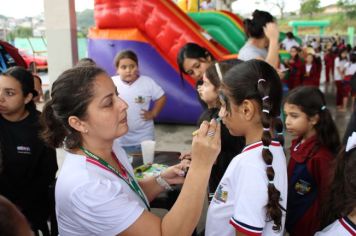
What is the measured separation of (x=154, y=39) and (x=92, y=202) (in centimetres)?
Result: 519

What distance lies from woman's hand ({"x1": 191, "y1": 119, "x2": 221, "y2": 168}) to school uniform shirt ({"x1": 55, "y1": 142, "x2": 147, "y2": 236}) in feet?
0.91

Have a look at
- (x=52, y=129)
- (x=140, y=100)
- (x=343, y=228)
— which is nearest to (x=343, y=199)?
(x=343, y=228)

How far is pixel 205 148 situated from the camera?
4.09 ft

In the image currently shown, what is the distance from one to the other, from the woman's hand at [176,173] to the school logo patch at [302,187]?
0.80 metres

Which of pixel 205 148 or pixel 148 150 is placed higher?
pixel 205 148

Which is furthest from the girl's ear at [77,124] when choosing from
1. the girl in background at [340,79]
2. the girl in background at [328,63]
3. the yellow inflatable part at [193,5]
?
the girl in background at [328,63]

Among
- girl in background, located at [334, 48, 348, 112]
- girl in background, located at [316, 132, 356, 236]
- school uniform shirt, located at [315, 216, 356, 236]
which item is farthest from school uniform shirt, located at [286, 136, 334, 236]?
girl in background, located at [334, 48, 348, 112]

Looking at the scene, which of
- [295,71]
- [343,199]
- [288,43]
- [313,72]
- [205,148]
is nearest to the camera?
[205,148]

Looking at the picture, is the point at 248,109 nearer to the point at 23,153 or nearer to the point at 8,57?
the point at 23,153

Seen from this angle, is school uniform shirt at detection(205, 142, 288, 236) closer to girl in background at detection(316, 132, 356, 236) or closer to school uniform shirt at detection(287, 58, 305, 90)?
girl in background at detection(316, 132, 356, 236)

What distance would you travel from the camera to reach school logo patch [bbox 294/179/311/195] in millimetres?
2023

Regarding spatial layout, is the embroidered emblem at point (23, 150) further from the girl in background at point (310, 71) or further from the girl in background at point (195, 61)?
the girl in background at point (310, 71)

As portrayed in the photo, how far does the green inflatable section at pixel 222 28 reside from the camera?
824 centimetres

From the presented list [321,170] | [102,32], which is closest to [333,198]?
[321,170]
